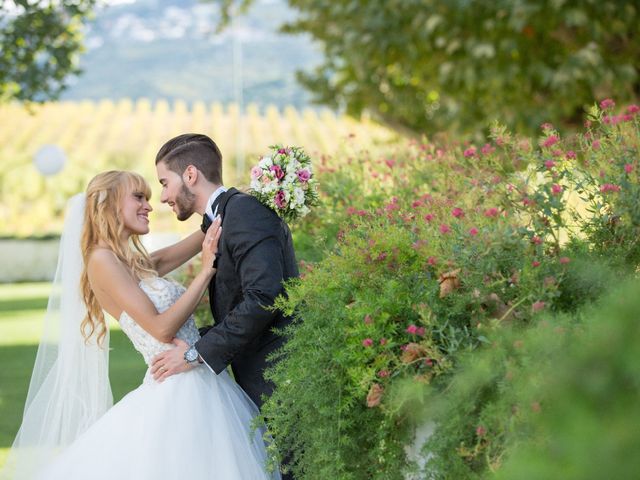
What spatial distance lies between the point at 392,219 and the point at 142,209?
1202mm

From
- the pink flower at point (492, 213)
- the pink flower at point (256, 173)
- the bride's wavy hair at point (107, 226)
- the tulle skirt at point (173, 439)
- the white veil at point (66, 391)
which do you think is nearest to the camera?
the pink flower at point (492, 213)

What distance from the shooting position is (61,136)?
49.4 meters

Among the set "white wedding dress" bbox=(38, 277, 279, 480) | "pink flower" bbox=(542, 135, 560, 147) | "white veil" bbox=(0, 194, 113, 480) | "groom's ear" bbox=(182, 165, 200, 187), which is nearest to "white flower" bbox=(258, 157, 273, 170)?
"groom's ear" bbox=(182, 165, 200, 187)

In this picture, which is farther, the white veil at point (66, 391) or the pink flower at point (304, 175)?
the white veil at point (66, 391)

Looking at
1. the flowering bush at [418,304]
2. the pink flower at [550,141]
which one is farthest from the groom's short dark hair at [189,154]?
the pink flower at [550,141]

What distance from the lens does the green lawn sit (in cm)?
741

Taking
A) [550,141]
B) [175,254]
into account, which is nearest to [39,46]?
[175,254]

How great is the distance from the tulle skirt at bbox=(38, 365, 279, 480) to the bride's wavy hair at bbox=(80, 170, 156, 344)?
1.81 feet

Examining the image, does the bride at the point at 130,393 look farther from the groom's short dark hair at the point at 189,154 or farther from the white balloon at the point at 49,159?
the white balloon at the point at 49,159

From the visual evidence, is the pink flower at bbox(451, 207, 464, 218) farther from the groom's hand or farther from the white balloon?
the white balloon

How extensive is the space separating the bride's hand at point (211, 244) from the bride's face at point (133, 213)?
493 millimetres

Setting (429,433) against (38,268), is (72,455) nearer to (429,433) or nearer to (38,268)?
(429,433)

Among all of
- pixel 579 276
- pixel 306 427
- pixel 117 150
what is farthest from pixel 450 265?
pixel 117 150

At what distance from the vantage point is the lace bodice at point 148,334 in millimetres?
4027
